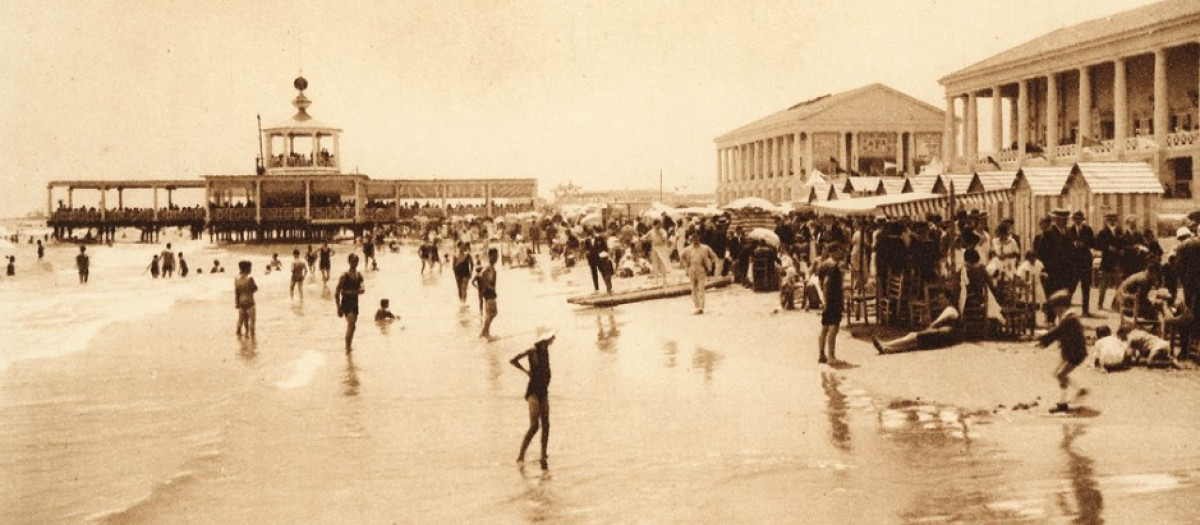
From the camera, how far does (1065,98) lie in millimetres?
49531

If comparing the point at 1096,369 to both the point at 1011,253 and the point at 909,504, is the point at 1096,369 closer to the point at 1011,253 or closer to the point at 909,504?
the point at 1011,253

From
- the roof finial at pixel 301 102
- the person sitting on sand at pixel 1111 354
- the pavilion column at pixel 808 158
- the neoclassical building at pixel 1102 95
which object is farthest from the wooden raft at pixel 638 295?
the roof finial at pixel 301 102

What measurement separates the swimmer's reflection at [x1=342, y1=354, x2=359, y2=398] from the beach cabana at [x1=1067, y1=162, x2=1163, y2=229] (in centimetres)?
1342

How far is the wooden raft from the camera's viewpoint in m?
23.6

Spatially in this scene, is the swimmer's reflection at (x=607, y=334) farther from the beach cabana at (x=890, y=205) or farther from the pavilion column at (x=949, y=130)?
the pavilion column at (x=949, y=130)

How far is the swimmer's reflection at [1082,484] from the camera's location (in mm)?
7219

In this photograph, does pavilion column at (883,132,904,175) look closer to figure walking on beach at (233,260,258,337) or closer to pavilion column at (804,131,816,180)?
pavilion column at (804,131,816,180)

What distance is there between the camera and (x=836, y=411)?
11242mm

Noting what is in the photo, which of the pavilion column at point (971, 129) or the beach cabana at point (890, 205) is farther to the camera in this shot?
the pavilion column at point (971, 129)

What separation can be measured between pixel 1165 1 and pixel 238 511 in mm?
46422

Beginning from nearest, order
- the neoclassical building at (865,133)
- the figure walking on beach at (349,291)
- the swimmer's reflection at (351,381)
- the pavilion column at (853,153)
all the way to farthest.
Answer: the swimmer's reflection at (351,381)
the figure walking on beach at (349,291)
the neoclassical building at (865,133)
the pavilion column at (853,153)

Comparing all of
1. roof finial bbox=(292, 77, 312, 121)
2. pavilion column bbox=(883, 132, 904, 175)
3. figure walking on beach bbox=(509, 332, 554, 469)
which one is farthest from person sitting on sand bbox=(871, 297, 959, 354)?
roof finial bbox=(292, 77, 312, 121)

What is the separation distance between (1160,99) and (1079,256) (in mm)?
28341

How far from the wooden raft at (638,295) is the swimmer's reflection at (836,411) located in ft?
34.0
